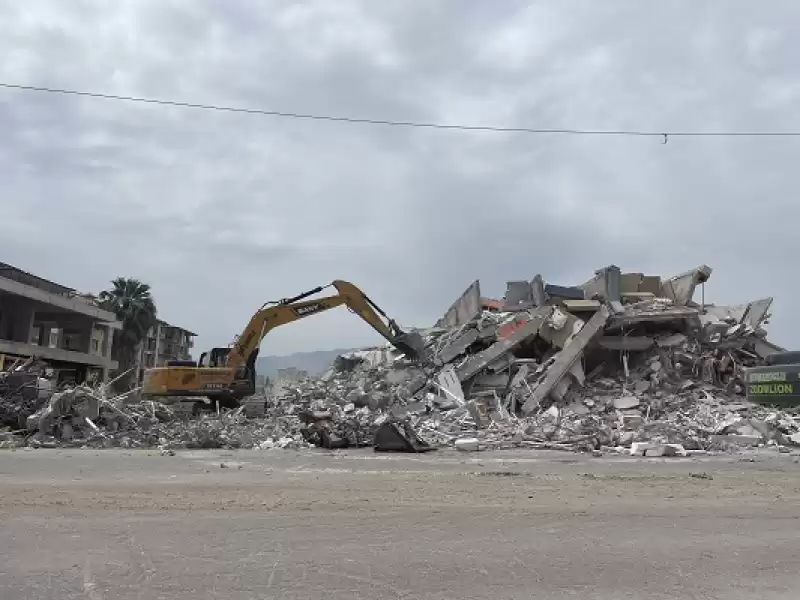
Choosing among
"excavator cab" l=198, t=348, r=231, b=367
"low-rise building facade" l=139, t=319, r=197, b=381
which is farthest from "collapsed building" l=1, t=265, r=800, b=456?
"low-rise building facade" l=139, t=319, r=197, b=381

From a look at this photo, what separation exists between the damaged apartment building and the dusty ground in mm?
29598

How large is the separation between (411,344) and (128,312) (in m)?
37.3

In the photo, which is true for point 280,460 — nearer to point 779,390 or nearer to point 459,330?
point 779,390

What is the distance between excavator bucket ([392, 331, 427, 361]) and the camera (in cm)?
2147

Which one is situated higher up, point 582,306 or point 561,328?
point 582,306

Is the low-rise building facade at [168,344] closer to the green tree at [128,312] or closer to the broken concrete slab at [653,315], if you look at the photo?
the green tree at [128,312]

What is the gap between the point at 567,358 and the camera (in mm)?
21000

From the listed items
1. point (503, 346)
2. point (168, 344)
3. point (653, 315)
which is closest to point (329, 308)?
point (503, 346)

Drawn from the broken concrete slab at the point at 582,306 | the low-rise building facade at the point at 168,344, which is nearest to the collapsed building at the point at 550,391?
the broken concrete slab at the point at 582,306

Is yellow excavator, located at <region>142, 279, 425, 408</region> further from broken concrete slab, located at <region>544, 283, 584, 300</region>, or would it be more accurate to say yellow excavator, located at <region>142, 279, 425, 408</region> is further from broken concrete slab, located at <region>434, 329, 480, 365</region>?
broken concrete slab, located at <region>544, 283, 584, 300</region>

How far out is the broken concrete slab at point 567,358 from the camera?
2009 centimetres

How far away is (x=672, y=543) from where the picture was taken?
236 inches

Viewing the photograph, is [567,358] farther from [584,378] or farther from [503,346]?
[503,346]

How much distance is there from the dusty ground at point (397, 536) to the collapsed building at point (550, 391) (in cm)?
613
